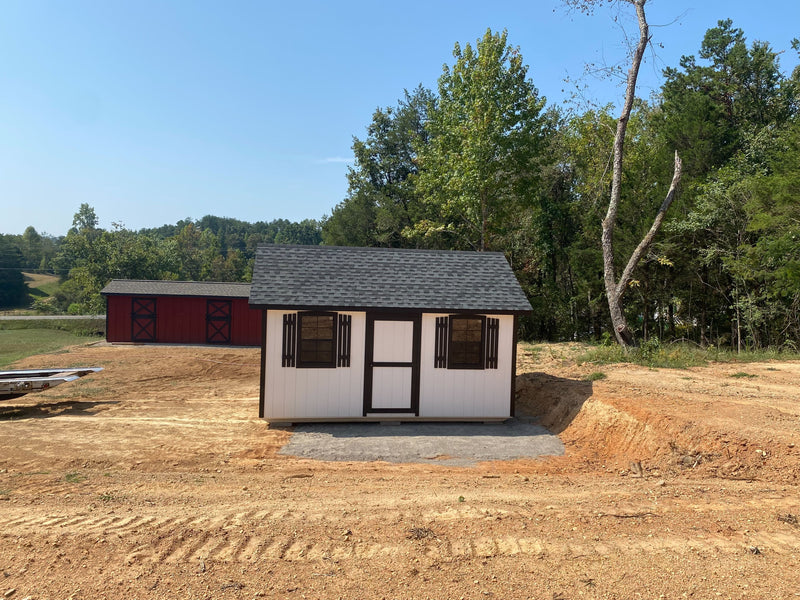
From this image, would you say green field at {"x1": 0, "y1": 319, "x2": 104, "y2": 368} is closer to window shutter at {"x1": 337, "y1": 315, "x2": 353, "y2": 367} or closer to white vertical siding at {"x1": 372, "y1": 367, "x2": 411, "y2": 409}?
window shutter at {"x1": 337, "y1": 315, "x2": 353, "y2": 367}

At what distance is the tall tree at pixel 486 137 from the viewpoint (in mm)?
24328

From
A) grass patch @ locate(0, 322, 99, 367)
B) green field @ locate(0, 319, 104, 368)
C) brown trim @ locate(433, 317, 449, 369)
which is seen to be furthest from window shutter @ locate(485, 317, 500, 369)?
green field @ locate(0, 319, 104, 368)

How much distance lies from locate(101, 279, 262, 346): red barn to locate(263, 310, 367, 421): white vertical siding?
1597cm

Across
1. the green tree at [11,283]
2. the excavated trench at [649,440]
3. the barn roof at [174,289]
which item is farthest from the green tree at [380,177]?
the green tree at [11,283]

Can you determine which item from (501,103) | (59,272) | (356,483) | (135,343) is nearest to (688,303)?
(501,103)

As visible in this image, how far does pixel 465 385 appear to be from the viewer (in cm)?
1153

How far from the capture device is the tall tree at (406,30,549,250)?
2433 centimetres

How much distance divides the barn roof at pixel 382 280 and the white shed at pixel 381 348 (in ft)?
0.11

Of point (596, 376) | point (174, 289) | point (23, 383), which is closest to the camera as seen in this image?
point (23, 383)

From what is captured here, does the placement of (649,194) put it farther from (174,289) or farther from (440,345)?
(174,289)

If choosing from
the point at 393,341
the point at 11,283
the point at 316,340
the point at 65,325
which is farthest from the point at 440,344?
the point at 11,283

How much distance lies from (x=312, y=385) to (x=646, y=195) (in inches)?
738

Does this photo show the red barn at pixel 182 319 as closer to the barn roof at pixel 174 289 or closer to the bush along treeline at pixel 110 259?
the barn roof at pixel 174 289

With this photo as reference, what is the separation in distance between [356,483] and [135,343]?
2242 cm
